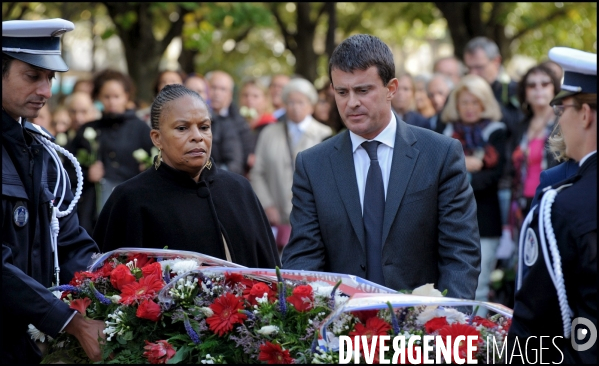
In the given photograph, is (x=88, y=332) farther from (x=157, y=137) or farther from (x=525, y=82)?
(x=525, y=82)

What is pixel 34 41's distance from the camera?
4629 mm

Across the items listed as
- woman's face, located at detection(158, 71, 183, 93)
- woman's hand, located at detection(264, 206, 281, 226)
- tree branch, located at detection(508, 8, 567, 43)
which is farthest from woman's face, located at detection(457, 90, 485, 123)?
tree branch, located at detection(508, 8, 567, 43)

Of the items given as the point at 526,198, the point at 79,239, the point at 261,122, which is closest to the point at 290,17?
the point at 261,122

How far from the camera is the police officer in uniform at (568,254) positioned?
339 cm

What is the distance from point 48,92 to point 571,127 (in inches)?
103

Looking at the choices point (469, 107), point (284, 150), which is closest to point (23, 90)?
point (469, 107)

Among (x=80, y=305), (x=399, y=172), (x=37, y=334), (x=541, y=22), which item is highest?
(x=541, y=22)

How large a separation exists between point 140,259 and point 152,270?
34 cm

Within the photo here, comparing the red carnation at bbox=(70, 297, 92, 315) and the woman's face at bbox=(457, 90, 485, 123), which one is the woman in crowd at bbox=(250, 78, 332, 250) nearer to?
the woman's face at bbox=(457, 90, 485, 123)

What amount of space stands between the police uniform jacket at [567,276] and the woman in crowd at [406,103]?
6.20 metres

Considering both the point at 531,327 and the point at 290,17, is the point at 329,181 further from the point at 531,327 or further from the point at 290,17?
the point at 290,17

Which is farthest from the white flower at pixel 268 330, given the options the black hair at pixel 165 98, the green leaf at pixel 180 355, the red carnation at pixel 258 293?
the black hair at pixel 165 98

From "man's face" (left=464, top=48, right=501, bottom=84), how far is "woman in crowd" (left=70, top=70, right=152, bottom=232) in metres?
3.87

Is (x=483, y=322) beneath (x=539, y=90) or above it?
beneath
